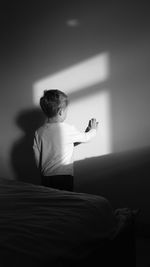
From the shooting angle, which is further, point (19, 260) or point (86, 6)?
point (86, 6)

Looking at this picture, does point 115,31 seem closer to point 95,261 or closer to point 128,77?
point 128,77

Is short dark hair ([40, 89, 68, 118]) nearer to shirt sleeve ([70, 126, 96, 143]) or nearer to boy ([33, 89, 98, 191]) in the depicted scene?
boy ([33, 89, 98, 191])

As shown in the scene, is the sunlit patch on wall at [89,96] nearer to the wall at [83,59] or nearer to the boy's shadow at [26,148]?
the wall at [83,59]

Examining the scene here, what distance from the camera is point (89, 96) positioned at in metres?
2.07

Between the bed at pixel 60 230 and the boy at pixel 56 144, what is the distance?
1.68 ft

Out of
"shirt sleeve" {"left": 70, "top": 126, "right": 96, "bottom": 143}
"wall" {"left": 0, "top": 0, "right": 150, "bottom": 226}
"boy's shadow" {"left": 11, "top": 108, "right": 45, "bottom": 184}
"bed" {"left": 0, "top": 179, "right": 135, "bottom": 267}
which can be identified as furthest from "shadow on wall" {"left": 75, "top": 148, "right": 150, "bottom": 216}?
"bed" {"left": 0, "top": 179, "right": 135, "bottom": 267}

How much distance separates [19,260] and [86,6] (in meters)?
1.70

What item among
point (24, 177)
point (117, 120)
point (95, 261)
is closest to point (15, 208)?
point (95, 261)

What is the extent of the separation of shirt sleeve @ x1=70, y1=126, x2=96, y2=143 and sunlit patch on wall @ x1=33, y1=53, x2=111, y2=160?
2.6 inches

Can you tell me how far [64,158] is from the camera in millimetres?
1912

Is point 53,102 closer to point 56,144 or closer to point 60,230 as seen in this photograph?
point 56,144

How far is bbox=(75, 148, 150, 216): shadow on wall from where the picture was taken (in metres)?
1.97

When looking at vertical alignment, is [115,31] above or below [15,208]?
above

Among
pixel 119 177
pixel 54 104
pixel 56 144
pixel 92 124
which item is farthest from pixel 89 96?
pixel 119 177
